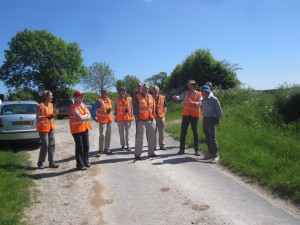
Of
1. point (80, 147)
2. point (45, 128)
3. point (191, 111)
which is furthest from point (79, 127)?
point (191, 111)

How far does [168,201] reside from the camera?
5.80 meters

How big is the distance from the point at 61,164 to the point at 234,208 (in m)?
4.92

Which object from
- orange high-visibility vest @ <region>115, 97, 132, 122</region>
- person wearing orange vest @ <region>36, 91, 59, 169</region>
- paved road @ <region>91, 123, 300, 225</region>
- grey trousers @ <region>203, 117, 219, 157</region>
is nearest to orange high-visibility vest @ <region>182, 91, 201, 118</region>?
grey trousers @ <region>203, 117, 219, 157</region>

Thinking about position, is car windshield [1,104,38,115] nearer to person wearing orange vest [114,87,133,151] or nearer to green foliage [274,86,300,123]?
person wearing orange vest [114,87,133,151]

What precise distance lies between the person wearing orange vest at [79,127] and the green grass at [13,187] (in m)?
1.25

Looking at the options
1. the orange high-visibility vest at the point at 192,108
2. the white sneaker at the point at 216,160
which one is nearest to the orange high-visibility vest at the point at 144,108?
the orange high-visibility vest at the point at 192,108

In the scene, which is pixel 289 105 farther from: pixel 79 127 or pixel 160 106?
pixel 79 127

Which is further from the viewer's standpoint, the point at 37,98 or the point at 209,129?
the point at 37,98

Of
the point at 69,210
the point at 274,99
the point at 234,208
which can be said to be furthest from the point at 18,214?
the point at 274,99

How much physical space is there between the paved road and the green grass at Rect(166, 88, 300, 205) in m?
0.39

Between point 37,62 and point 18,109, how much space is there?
39360 mm

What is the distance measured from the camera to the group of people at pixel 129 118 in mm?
8070

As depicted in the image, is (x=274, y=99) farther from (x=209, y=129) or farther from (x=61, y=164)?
(x=61, y=164)

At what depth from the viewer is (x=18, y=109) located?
1152 cm
